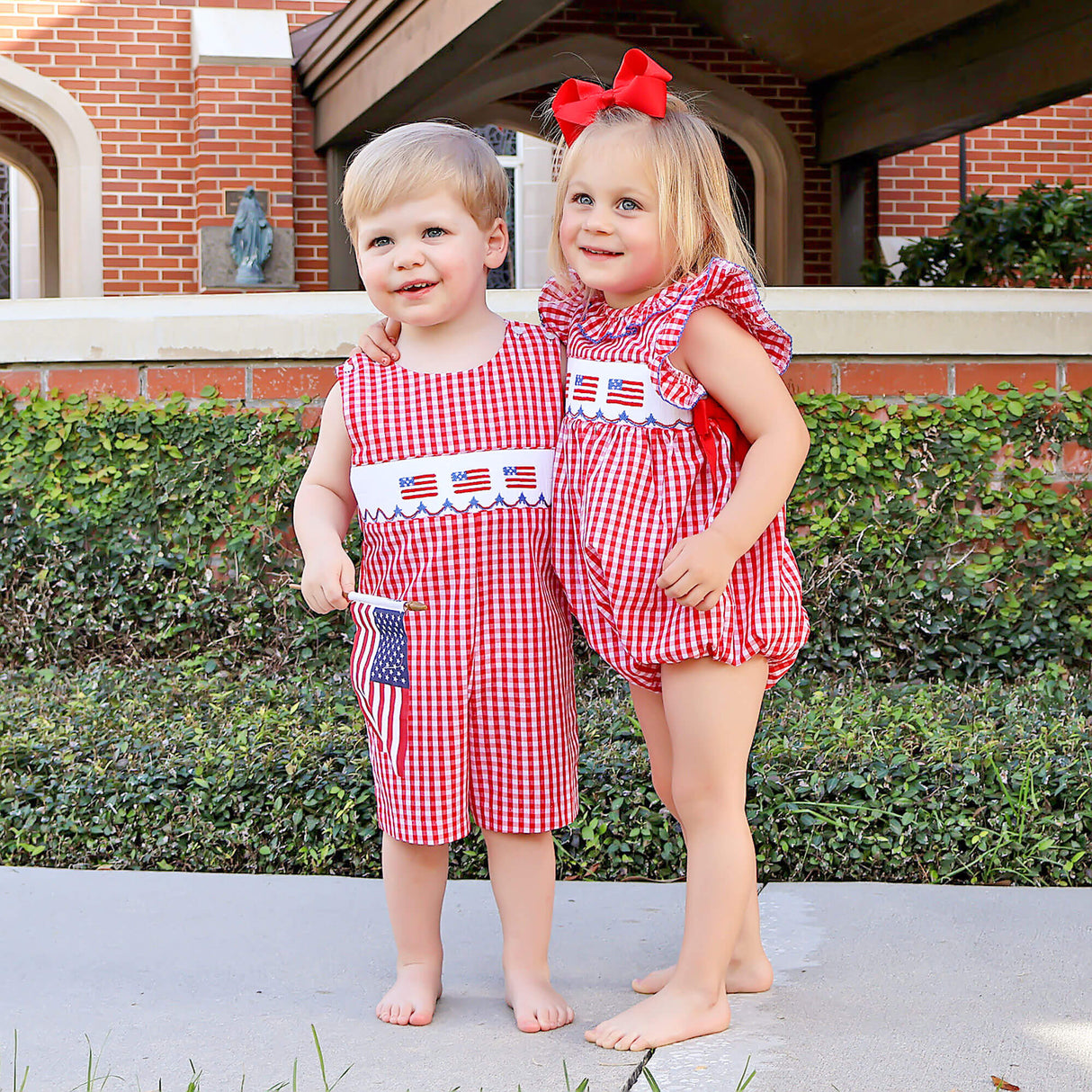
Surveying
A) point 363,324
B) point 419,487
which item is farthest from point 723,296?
point 363,324

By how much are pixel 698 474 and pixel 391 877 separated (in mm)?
831

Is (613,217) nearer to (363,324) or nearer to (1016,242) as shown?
(363,324)

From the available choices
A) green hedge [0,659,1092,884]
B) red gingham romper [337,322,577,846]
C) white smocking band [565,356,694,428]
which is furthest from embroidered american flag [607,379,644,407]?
green hedge [0,659,1092,884]

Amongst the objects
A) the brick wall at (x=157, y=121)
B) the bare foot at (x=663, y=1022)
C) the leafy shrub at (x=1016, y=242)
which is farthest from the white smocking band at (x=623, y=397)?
the brick wall at (x=157, y=121)

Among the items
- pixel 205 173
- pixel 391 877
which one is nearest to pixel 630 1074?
pixel 391 877

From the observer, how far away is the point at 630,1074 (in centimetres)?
186

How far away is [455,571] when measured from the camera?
6.73ft

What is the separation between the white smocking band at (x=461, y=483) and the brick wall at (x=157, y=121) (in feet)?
23.2

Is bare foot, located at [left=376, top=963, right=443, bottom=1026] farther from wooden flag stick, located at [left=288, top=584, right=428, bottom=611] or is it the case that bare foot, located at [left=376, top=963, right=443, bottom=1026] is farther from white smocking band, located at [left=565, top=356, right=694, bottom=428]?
white smocking band, located at [left=565, top=356, right=694, bottom=428]

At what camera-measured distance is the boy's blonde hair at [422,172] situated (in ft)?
6.49

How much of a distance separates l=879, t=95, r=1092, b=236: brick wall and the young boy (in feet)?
29.3

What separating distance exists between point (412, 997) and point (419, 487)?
0.82 metres

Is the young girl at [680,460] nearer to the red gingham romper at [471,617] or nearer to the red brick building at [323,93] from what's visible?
the red gingham romper at [471,617]

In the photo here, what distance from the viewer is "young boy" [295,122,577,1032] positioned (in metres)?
2.03
